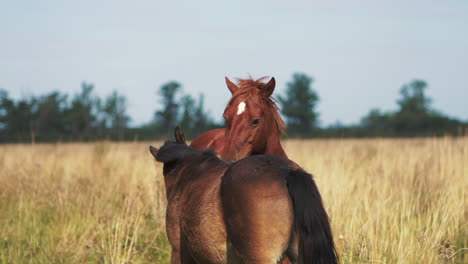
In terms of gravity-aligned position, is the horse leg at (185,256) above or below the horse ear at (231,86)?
below

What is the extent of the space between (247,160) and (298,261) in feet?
2.19

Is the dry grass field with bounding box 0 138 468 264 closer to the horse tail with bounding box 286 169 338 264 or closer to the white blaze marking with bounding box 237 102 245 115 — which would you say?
the horse tail with bounding box 286 169 338 264

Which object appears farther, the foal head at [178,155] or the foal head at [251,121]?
the foal head at [251,121]

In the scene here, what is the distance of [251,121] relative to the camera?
171 inches

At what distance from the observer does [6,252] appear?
17.4 ft

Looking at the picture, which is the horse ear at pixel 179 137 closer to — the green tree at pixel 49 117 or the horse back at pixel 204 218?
the horse back at pixel 204 218

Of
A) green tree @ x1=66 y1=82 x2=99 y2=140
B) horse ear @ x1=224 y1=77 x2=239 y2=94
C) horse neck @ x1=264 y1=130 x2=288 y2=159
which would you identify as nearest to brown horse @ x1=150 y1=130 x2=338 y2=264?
horse neck @ x1=264 y1=130 x2=288 y2=159

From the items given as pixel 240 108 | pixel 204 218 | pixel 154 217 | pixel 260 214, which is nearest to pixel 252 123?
pixel 240 108

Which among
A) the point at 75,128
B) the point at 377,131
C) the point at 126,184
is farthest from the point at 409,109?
the point at 126,184

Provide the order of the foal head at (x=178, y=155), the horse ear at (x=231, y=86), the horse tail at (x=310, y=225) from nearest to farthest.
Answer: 1. the horse tail at (x=310, y=225)
2. the foal head at (x=178, y=155)
3. the horse ear at (x=231, y=86)

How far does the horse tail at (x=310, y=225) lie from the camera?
2.44 metres

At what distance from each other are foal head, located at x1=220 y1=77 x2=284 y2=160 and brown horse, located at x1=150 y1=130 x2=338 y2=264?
1172 mm

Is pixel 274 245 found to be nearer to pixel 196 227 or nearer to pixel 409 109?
pixel 196 227

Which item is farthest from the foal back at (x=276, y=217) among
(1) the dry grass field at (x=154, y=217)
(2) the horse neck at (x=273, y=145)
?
(2) the horse neck at (x=273, y=145)
